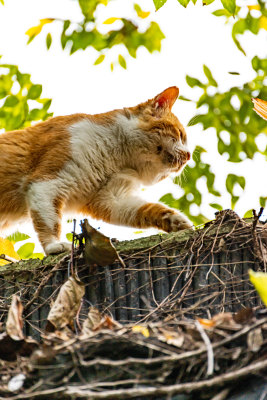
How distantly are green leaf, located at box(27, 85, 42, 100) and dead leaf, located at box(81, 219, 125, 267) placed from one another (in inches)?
112

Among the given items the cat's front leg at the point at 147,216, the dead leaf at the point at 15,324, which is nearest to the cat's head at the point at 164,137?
the cat's front leg at the point at 147,216

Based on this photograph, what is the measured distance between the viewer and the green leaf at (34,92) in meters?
4.38

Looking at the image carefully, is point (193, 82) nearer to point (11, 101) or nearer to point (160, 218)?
point (11, 101)

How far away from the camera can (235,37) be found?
4266 millimetres

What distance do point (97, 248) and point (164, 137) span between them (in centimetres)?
164

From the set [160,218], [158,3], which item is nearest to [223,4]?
[158,3]

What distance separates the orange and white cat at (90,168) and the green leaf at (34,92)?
4.32 ft

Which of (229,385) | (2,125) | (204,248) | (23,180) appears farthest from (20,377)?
(2,125)

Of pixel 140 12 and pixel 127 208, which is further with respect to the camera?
pixel 140 12

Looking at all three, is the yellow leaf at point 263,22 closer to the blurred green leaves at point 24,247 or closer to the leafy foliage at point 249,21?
the leafy foliage at point 249,21

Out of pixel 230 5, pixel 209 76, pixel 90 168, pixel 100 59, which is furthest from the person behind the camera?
pixel 100 59

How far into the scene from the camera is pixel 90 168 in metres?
2.84

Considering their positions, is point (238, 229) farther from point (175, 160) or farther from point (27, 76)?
point (27, 76)

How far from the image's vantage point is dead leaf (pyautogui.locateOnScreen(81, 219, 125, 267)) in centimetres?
169
